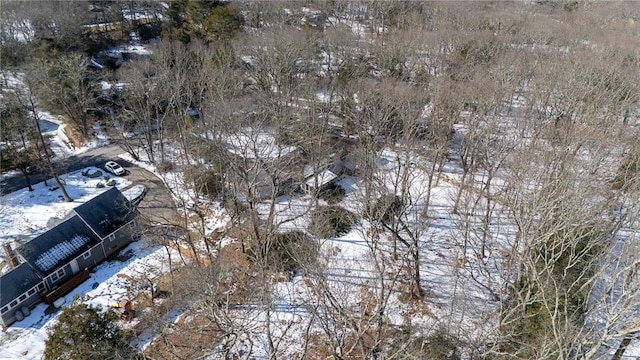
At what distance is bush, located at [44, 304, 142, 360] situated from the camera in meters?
15.0

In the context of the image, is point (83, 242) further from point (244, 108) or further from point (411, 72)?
Result: point (411, 72)

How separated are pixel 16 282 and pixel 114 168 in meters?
13.1

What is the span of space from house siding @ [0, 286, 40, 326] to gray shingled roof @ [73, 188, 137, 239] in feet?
13.5

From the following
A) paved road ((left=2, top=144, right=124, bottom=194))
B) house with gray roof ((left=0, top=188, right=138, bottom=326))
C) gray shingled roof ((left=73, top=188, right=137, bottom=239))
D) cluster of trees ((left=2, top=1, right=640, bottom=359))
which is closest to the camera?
cluster of trees ((left=2, top=1, right=640, bottom=359))

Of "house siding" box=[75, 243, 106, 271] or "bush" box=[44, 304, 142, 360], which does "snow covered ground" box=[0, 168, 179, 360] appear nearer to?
"house siding" box=[75, 243, 106, 271]

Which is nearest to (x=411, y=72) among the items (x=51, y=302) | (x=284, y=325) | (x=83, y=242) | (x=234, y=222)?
(x=234, y=222)

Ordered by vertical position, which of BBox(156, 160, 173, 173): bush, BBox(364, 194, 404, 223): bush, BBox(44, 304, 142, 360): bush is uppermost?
BBox(364, 194, 404, 223): bush

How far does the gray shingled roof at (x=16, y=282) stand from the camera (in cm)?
1983

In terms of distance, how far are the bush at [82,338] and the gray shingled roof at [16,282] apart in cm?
642

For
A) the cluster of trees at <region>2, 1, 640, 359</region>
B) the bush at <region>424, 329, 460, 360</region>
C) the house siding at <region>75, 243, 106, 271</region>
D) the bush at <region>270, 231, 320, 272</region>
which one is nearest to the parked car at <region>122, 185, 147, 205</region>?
the cluster of trees at <region>2, 1, 640, 359</region>

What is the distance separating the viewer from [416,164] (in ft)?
87.4

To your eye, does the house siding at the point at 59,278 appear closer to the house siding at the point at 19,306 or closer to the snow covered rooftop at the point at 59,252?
the snow covered rooftop at the point at 59,252

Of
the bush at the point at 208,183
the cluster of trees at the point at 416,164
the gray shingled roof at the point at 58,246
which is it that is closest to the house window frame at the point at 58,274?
the gray shingled roof at the point at 58,246

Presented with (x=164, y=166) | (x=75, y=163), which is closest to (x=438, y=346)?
(x=164, y=166)
